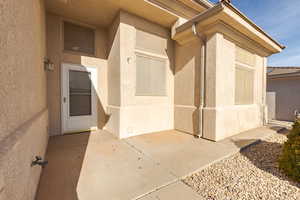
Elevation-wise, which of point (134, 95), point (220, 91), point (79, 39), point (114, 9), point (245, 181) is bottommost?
point (245, 181)

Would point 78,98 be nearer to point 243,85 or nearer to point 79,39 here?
point 79,39

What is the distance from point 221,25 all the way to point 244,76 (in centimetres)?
241

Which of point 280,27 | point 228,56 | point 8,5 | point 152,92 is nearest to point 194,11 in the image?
point 228,56

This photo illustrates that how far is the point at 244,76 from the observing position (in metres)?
5.25

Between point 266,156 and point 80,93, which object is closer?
point 266,156

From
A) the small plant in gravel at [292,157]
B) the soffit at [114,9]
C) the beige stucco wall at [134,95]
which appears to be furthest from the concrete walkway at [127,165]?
the soffit at [114,9]

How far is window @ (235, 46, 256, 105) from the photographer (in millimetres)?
4930

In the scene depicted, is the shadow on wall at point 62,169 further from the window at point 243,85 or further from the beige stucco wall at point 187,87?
the window at point 243,85

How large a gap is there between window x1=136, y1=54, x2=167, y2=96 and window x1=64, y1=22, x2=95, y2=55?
204 cm

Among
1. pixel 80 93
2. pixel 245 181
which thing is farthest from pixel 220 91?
pixel 80 93

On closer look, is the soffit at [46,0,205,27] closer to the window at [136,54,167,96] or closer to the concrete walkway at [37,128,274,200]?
the window at [136,54,167,96]

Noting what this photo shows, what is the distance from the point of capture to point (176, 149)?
3492 mm

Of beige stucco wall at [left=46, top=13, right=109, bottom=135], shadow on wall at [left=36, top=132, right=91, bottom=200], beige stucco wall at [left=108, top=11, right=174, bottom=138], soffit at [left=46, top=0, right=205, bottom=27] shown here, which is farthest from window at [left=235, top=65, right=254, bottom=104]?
beige stucco wall at [left=46, top=13, right=109, bottom=135]

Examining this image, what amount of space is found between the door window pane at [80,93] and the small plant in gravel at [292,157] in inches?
219
